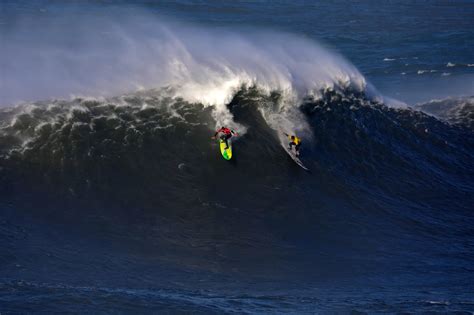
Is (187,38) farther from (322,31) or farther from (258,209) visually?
(322,31)

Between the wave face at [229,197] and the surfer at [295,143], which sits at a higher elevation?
the surfer at [295,143]

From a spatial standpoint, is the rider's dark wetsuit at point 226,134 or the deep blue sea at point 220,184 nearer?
the deep blue sea at point 220,184

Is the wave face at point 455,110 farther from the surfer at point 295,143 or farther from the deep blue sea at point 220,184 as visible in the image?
the surfer at point 295,143

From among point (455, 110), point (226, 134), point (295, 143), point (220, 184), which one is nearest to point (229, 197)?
point (220, 184)

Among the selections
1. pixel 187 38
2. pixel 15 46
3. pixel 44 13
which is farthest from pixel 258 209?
pixel 44 13

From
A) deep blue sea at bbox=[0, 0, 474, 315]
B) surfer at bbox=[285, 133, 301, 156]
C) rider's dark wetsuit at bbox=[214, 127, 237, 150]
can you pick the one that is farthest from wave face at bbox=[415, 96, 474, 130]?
rider's dark wetsuit at bbox=[214, 127, 237, 150]

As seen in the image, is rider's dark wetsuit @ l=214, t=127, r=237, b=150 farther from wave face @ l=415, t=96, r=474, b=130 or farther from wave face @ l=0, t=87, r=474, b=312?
wave face @ l=415, t=96, r=474, b=130

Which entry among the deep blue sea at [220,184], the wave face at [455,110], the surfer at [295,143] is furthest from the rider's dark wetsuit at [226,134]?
the wave face at [455,110]

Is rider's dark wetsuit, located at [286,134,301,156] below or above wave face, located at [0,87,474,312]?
above

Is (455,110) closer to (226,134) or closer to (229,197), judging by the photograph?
(226,134)
